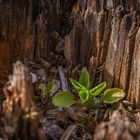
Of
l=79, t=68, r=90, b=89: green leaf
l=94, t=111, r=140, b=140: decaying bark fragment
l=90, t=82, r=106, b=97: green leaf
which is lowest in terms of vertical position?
l=94, t=111, r=140, b=140: decaying bark fragment

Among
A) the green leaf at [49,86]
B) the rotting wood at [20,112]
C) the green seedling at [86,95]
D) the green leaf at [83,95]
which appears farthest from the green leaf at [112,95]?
the rotting wood at [20,112]

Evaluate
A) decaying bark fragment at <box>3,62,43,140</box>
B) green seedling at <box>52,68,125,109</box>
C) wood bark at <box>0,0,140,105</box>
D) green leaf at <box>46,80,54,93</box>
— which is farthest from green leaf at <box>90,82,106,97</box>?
decaying bark fragment at <box>3,62,43,140</box>

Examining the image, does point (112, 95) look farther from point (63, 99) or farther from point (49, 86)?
point (49, 86)

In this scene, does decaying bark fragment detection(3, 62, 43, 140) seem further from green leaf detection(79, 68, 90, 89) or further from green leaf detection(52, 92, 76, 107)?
green leaf detection(79, 68, 90, 89)

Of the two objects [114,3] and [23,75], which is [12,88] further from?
[114,3]

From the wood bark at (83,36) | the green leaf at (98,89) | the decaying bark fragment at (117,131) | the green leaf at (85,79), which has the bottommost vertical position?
the decaying bark fragment at (117,131)

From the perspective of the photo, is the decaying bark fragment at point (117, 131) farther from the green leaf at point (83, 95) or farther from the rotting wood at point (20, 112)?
the green leaf at point (83, 95)
